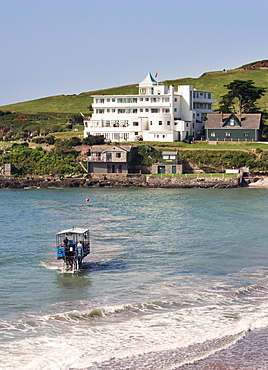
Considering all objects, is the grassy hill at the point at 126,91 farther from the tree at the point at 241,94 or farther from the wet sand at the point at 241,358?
the wet sand at the point at 241,358

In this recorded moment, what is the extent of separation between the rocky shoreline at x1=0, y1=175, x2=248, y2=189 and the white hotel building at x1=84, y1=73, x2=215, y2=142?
1233cm

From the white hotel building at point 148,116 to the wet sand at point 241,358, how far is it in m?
61.4

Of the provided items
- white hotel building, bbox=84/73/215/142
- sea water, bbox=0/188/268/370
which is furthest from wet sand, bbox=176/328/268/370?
white hotel building, bbox=84/73/215/142

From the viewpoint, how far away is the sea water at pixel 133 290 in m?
17.7

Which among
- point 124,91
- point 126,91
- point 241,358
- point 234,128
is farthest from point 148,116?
point 241,358

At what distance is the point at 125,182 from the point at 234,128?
1861 centimetres

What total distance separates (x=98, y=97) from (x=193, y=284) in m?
62.9

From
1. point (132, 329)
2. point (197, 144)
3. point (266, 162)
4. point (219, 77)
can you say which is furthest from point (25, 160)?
point (219, 77)

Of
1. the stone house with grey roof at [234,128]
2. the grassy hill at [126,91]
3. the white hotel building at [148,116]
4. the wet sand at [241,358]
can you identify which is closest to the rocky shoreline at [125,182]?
the white hotel building at [148,116]

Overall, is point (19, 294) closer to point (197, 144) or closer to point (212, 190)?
point (212, 190)

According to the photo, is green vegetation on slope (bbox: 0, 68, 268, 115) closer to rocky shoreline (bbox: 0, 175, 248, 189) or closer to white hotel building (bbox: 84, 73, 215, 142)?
white hotel building (bbox: 84, 73, 215, 142)

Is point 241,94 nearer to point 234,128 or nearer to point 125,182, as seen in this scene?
point 234,128

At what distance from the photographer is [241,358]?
17.0 meters

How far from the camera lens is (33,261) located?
29047 millimetres
